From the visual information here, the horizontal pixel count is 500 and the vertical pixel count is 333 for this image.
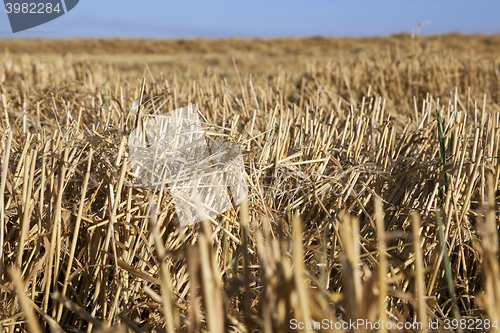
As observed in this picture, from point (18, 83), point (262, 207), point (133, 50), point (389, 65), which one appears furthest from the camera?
point (133, 50)

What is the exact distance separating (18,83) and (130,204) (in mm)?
2504

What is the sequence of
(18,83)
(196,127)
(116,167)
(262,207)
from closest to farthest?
(116,167)
(262,207)
(196,127)
(18,83)

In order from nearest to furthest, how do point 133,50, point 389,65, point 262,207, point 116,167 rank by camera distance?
point 116,167
point 262,207
point 389,65
point 133,50

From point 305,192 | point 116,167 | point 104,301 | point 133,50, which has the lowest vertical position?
point 104,301

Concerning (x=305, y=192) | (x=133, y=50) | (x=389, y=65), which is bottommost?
(x=305, y=192)

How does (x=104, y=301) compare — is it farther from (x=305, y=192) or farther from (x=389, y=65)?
(x=389, y=65)

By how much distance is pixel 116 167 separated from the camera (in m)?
0.89

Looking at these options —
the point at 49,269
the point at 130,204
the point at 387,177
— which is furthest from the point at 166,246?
the point at 387,177

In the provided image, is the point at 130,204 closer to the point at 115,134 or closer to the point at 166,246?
the point at 166,246

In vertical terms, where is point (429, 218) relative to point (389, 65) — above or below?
below

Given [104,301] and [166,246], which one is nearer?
[104,301]

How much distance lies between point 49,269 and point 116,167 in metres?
0.27

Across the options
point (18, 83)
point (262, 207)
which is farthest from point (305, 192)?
point (18, 83)

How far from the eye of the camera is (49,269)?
0.82m
